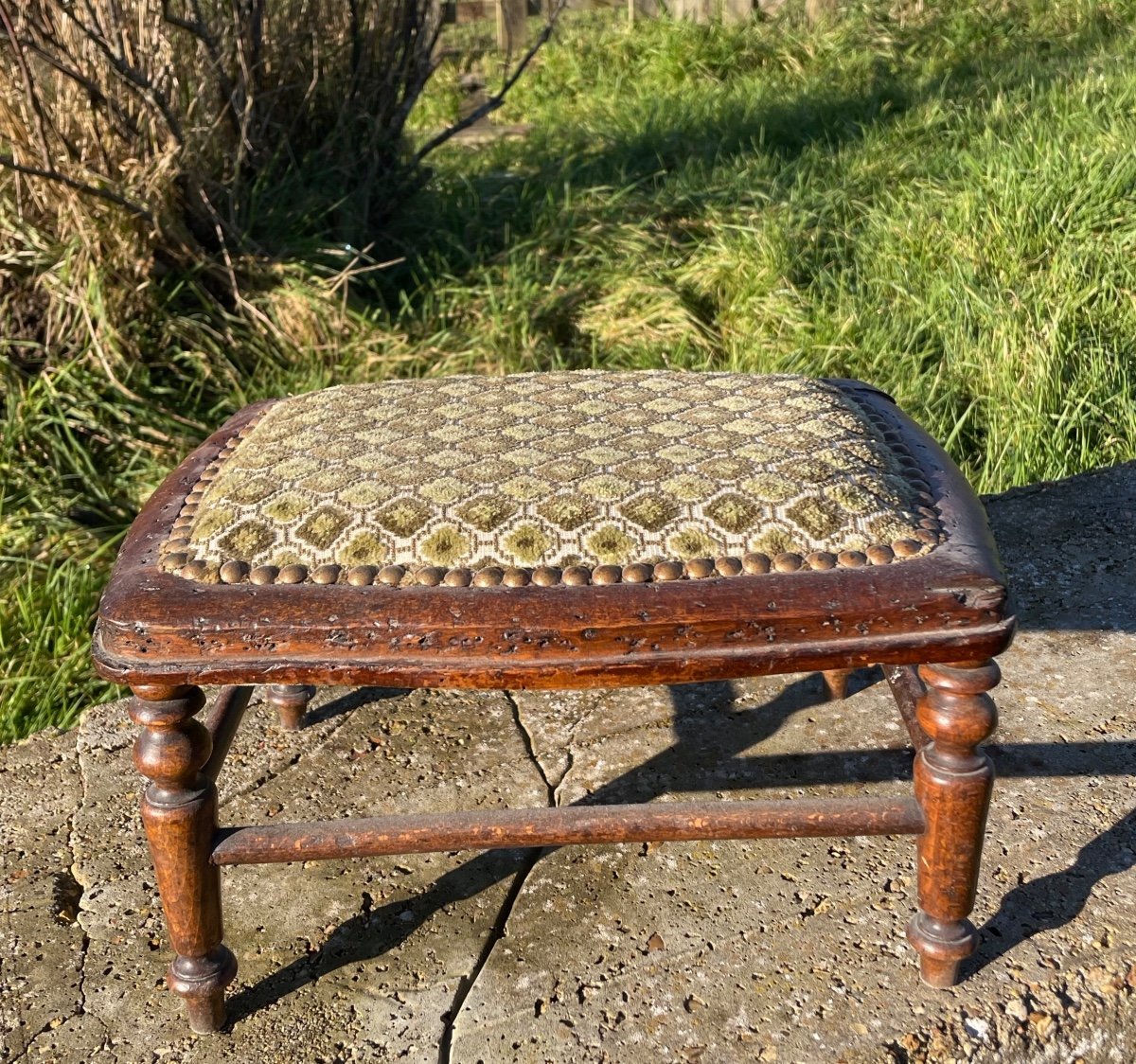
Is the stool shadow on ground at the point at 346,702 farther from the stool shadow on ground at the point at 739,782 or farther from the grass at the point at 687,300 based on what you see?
the grass at the point at 687,300

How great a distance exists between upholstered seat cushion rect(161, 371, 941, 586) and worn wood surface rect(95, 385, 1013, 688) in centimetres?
4

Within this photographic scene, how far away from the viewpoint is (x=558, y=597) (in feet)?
4.95

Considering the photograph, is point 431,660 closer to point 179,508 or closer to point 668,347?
point 179,508

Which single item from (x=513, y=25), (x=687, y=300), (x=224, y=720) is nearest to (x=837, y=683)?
(x=224, y=720)

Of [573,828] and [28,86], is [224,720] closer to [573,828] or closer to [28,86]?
[573,828]

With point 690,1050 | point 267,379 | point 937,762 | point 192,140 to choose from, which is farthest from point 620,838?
point 192,140

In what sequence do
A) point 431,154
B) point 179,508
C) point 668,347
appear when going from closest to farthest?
point 179,508, point 668,347, point 431,154

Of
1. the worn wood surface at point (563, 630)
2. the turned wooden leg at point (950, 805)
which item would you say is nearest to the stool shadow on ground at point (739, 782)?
the turned wooden leg at point (950, 805)

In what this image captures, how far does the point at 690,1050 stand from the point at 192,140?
9.50 ft

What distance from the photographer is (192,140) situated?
357cm

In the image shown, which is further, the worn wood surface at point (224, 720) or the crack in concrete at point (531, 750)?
the crack in concrete at point (531, 750)

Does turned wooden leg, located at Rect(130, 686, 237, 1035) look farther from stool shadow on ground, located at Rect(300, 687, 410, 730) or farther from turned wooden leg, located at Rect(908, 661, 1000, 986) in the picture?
turned wooden leg, located at Rect(908, 661, 1000, 986)

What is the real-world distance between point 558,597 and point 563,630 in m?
0.04

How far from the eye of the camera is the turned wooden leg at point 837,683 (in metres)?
2.37
